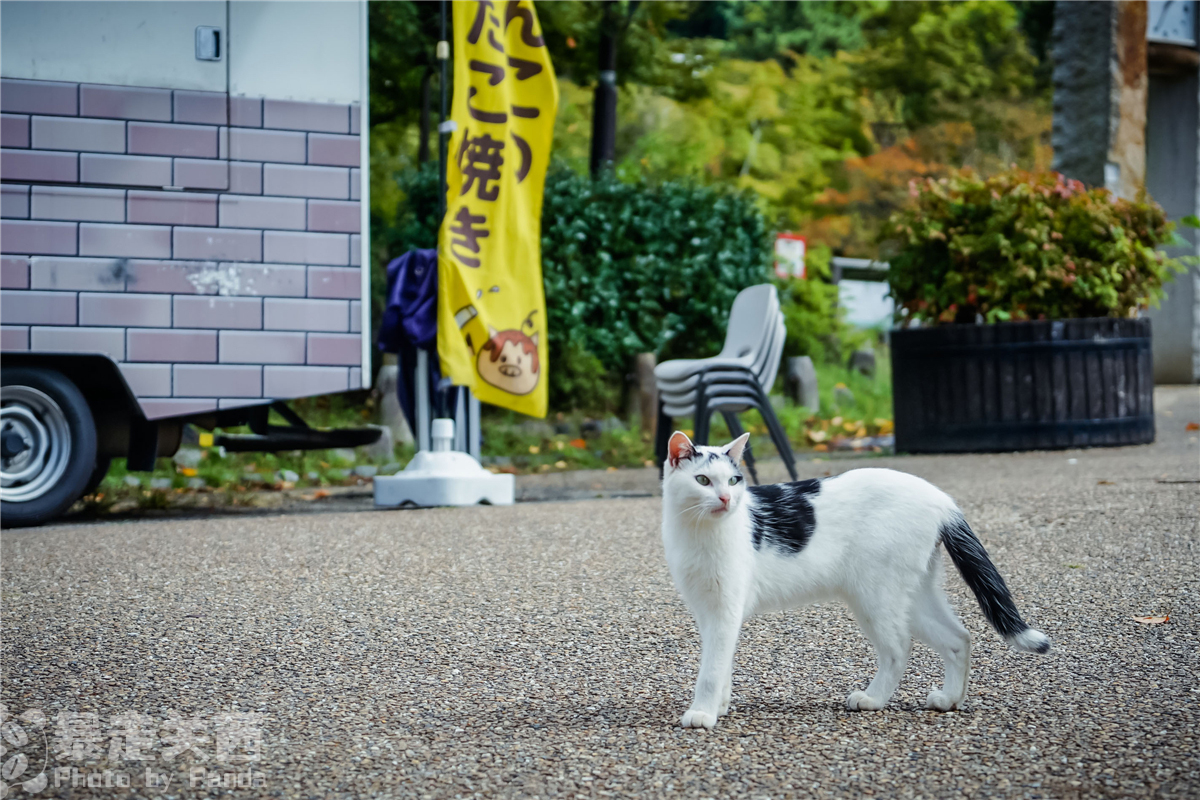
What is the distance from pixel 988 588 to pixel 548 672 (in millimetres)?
1012

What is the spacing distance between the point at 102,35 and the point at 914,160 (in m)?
14.6

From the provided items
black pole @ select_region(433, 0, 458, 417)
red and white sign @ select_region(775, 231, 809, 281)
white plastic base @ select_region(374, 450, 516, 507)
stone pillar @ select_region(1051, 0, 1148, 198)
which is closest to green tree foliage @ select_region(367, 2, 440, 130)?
red and white sign @ select_region(775, 231, 809, 281)

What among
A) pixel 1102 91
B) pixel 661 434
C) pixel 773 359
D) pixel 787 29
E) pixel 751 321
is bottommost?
pixel 661 434

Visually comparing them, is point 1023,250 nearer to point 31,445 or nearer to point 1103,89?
point 1103,89

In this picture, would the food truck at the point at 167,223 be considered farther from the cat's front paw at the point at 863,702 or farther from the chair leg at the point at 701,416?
the cat's front paw at the point at 863,702

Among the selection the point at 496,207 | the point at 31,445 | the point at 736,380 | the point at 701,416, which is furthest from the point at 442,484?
the point at 31,445

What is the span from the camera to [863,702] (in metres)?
2.19

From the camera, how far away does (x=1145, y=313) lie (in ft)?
35.6

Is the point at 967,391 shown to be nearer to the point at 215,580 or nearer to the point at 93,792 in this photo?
the point at 215,580

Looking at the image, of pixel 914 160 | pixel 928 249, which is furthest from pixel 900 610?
pixel 914 160

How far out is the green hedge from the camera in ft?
29.7

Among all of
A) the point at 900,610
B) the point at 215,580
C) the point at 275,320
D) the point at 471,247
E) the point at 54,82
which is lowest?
the point at 215,580

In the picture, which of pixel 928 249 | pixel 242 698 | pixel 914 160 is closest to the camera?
pixel 242 698

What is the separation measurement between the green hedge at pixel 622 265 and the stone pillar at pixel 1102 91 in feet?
9.65
